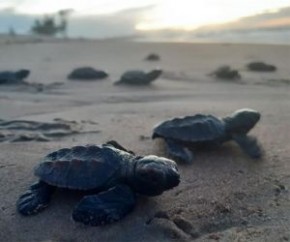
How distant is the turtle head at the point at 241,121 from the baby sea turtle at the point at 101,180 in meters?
1.41

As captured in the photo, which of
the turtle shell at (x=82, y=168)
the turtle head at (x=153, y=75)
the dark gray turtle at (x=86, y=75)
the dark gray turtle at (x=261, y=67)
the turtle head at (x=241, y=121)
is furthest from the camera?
the dark gray turtle at (x=261, y=67)

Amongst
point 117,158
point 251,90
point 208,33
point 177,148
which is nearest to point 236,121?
point 177,148

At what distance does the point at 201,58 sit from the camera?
1483 centimetres

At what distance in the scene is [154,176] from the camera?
2928 millimetres

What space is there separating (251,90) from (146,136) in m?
3.80

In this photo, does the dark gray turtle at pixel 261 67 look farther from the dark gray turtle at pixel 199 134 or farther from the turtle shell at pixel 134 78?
the dark gray turtle at pixel 199 134

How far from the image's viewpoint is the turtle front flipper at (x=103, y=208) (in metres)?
2.86

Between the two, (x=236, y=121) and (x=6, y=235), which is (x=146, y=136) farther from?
(x=6, y=235)

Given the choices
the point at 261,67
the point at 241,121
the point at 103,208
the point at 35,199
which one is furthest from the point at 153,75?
the point at 103,208

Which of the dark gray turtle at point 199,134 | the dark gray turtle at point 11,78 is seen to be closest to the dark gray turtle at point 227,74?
the dark gray turtle at point 11,78

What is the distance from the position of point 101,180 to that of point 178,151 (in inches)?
44.8

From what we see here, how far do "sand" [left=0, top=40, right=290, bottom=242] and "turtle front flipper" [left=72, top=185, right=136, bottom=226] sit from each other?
0.05 meters

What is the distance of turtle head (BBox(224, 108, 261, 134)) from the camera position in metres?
4.33

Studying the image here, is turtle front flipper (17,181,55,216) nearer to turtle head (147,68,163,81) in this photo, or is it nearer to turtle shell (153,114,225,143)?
turtle shell (153,114,225,143)
